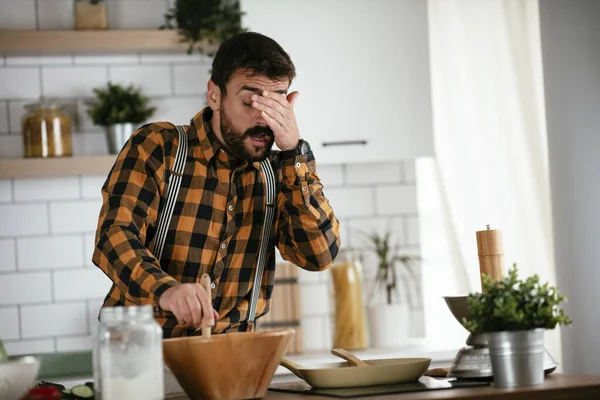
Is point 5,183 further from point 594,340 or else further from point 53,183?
point 594,340

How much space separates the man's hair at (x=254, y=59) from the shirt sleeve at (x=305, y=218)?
0.72ft

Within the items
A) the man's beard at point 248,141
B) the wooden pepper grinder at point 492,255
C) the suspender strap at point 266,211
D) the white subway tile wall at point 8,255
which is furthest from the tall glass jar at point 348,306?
the wooden pepper grinder at point 492,255

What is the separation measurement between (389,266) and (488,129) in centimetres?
71

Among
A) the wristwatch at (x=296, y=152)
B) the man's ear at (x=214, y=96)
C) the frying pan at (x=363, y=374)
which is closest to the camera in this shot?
the frying pan at (x=363, y=374)

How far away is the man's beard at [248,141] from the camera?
220cm

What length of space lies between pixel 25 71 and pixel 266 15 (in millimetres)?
1009

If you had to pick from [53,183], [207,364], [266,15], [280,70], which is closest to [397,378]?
[207,364]

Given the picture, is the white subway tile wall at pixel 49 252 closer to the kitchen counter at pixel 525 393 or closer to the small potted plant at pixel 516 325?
the kitchen counter at pixel 525 393

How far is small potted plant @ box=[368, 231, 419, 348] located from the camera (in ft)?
12.1

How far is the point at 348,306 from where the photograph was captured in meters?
3.69

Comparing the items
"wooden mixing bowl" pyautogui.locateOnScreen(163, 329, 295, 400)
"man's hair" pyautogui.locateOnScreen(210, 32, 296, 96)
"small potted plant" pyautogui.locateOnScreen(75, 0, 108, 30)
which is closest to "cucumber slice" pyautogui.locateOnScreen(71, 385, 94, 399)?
"wooden mixing bowl" pyautogui.locateOnScreen(163, 329, 295, 400)

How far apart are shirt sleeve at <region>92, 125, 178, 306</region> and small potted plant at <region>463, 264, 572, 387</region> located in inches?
24.1

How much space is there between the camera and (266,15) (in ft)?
11.7

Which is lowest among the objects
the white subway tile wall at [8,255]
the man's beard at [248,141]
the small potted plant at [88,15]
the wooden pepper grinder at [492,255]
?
the wooden pepper grinder at [492,255]
